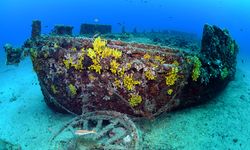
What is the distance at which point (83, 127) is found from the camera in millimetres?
5996

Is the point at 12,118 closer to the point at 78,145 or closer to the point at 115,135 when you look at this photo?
the point at 78,145

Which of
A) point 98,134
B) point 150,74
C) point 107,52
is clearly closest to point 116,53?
point 107,52

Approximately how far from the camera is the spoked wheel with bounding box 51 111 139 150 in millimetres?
5416

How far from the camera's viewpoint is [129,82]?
234 inches

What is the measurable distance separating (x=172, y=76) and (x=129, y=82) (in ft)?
3.10

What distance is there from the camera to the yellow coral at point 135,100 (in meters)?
6.06

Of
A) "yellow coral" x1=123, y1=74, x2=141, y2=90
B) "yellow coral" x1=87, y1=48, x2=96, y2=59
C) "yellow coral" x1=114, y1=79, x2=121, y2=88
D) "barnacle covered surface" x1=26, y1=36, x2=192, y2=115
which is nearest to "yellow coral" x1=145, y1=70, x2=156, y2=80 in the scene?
"barnacle covered surface" x1=26, y1=36, x2=192, y2=115

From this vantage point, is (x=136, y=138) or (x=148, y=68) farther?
(x=148, y=68)

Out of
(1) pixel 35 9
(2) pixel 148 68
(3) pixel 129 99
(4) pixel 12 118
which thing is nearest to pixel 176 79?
(2) pixel 148 68

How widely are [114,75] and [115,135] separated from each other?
130 centimetres

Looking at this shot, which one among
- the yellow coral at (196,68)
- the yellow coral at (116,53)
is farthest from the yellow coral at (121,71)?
the yellow coral at (196,68)

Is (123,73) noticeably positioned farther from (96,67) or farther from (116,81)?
(96,67)

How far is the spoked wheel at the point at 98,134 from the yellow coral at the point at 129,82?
2.09 ft

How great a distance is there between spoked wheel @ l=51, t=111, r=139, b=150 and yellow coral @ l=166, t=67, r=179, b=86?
120 cm
